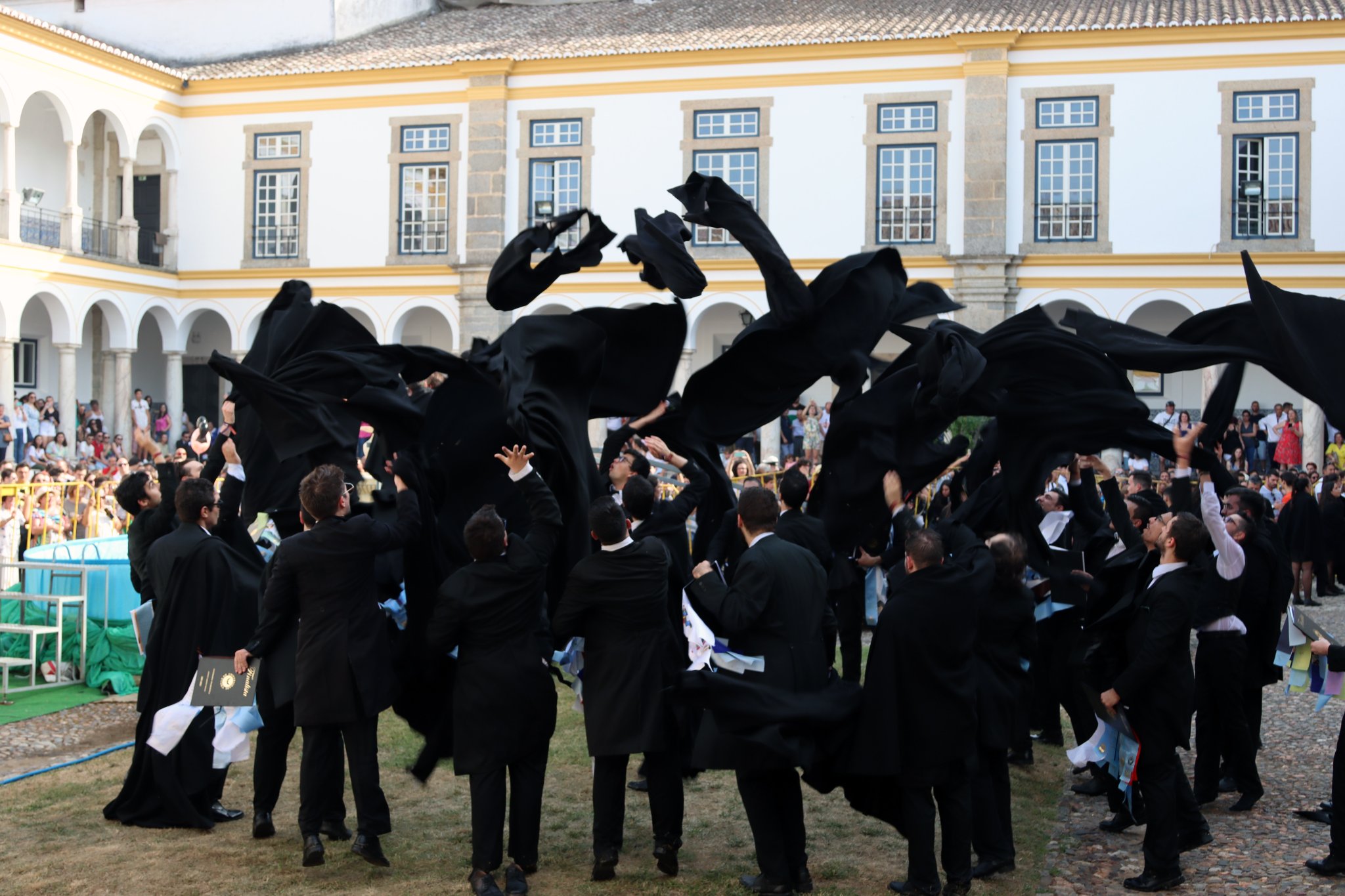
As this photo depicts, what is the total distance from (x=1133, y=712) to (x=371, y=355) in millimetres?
4303

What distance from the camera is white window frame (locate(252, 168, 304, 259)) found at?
3131cm

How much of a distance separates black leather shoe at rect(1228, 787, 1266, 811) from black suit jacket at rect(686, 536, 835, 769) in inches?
122

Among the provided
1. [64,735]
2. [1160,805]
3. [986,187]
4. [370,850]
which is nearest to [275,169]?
[986,187]

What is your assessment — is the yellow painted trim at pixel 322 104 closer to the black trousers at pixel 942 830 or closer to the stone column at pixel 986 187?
the stone column at pixel 986 187

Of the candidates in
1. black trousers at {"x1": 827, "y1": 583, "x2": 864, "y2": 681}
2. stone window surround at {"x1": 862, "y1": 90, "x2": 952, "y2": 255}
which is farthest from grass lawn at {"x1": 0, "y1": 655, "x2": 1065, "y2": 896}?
stone window surround at {"x1": 862, "y1": 90, "x2": 952, "y2": 255}

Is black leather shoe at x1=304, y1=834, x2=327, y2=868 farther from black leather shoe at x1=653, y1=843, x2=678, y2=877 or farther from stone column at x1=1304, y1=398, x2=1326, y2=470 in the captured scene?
stone column at x1=1304, y1=398, x2=1326, y2=470

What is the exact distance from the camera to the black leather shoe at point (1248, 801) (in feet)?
24.8

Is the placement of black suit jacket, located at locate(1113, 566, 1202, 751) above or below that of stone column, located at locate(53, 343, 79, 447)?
below

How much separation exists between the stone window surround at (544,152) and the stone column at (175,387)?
887 cm

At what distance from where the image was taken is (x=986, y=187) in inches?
1091

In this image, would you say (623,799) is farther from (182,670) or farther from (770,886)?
(182,670)

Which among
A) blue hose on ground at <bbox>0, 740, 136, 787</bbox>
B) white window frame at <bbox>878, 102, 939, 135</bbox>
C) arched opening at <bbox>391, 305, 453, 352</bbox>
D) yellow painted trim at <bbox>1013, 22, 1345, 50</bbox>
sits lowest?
blue hose on ground at <bbox>0, 740, 136, 787</bbox>

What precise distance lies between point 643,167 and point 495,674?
24.4 m

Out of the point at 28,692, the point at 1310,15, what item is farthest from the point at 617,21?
the point at 28,692
